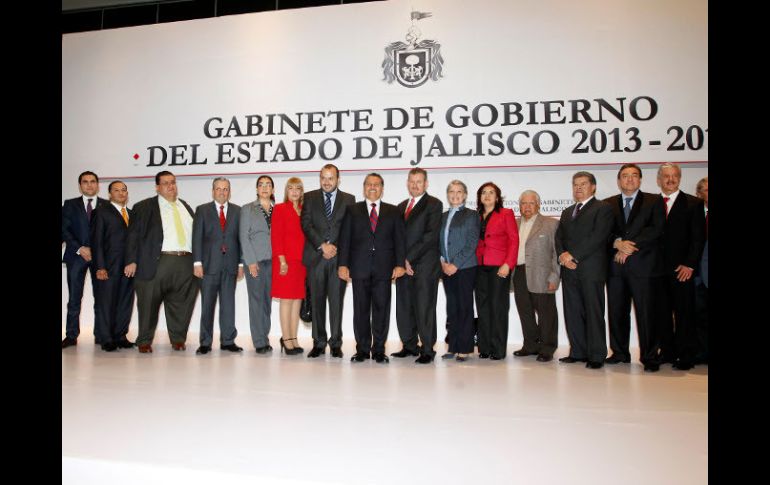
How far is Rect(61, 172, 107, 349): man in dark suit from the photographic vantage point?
4.96m

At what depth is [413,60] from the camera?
607cm

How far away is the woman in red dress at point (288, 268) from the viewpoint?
4527mm

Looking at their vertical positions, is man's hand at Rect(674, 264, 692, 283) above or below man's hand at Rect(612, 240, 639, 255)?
below

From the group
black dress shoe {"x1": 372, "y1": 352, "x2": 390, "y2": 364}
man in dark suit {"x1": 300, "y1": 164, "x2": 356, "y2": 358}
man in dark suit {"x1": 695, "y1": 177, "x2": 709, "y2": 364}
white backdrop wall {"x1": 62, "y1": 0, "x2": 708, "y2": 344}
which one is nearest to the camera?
black dress shoe {"x1": 372, "y1": 352, "x2": 390, "y2": 364}

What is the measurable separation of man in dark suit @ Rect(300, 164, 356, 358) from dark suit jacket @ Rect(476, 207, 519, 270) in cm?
120

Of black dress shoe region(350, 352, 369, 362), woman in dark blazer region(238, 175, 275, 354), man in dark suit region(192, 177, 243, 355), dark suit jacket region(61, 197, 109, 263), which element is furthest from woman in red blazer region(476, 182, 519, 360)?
dark suit jacket region(61, 197, 109, 263)

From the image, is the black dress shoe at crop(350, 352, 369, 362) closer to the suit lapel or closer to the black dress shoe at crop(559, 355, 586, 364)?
the black dress shoe at crop(559, 355, 586, 364)

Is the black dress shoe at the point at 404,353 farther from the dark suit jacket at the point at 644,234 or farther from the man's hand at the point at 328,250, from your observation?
the dark suit jacket at the point at 644,234

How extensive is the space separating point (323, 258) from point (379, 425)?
7.38 ft

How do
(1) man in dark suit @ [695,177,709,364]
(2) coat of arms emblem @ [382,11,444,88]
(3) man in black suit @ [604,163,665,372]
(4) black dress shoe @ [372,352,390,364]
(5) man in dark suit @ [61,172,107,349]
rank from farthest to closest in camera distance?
(2) coat of arms emblem @ [382,11,444,88] → (5) man in dark suit @ [61,172,107,349] → (1) man in dark suit @ [695,177,709,364] → (4) black dress shoe @ [372,352,390,364] → (3) man in black suit @ [604,163,665,372]

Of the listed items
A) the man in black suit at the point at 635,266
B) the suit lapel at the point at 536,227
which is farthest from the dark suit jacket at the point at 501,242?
the man in black suit at the point at 635,266

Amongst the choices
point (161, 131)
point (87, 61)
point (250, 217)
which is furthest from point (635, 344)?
point (87, 61)

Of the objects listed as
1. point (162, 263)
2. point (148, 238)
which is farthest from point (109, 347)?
point (148, 238)

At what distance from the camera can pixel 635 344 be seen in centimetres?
555
